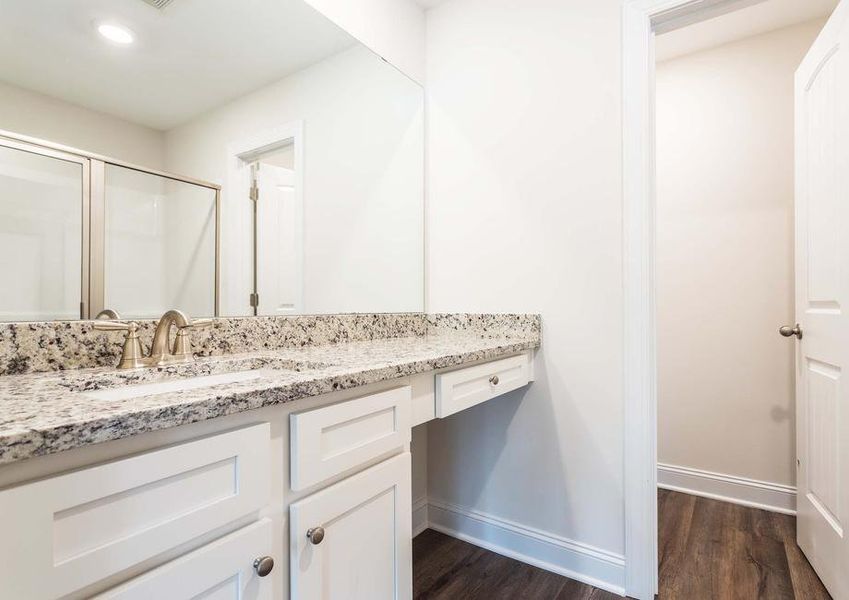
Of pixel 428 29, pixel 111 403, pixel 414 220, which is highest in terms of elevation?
pixel 428 29

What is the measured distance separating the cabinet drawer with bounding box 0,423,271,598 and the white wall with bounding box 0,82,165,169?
782 mm

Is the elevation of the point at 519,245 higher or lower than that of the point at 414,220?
lower

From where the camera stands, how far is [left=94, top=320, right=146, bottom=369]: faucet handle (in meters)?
0.95

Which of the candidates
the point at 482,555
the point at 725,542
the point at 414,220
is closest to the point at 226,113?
the point at 414,220

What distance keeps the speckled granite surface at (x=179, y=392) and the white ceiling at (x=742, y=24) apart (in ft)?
5.95

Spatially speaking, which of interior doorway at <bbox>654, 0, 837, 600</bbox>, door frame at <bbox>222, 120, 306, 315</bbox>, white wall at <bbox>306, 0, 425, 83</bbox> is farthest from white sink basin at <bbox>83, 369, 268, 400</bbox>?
interior doorway at <bbox>654, 0, 837, 600</bbox>

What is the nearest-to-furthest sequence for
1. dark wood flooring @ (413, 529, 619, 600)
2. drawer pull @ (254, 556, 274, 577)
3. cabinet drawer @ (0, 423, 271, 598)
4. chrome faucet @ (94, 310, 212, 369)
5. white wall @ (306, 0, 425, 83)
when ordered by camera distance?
cabinet drawer @ (0, 423, 271, 598) < drawer pull @ (254, 556, 274, 577) < chrome faucet @ (94, 310, 212, 369) < dark wood flooring @ (413, 529, 619, 600) < white wall @ (306, 0, 425, 83)

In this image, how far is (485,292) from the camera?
1796mm

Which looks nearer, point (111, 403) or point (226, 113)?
point (111, 403)

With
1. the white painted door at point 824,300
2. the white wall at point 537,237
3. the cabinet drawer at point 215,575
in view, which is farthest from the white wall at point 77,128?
the white painted door at point 824,300

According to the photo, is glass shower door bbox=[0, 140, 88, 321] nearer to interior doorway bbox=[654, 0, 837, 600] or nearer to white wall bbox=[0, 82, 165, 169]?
white wall bbox=[0, 82, 165, 169]

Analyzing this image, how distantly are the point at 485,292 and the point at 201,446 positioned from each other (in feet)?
4.35

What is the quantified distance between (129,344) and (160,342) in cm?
6

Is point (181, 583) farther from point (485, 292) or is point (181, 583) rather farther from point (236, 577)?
point (485, 292)
